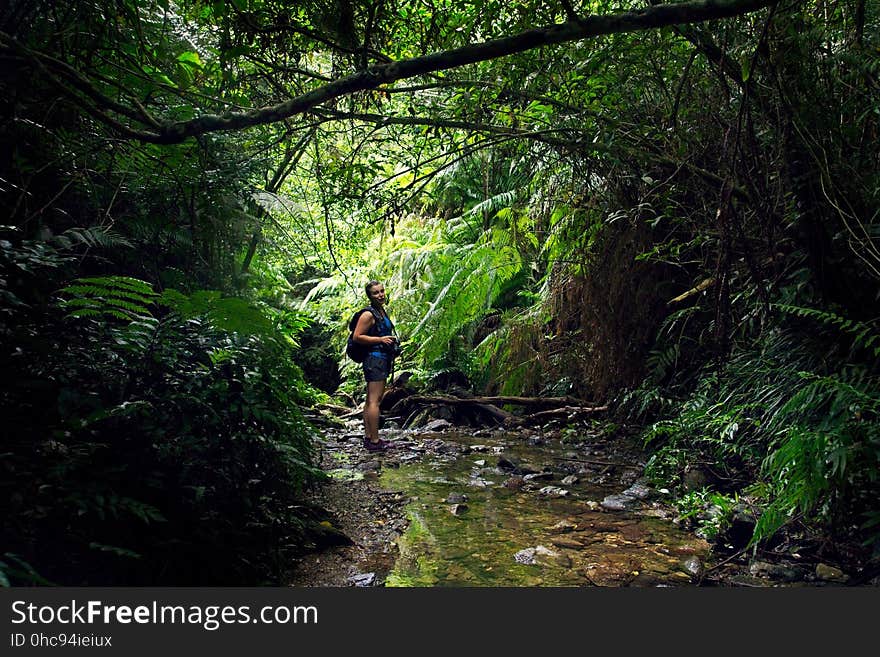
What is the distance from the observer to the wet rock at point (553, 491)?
4383mm

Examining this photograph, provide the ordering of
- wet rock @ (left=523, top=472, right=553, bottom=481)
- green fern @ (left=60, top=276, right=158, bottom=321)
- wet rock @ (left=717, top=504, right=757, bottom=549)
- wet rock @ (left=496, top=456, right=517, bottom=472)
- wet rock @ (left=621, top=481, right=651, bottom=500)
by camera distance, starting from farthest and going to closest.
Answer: wet rock @ (left=496, top=456, right=517, bottom=472), wet rock @ (left=523, top=472, right=553, bottom=481), wet rock @ (left=621, top=481, right=651, bottom=500), wet rock @ (left=717, top=504, right=757, bottom=549), green fern @ (left=60, top=276, right=158, bottom=321)

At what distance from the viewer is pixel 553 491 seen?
4461 mm

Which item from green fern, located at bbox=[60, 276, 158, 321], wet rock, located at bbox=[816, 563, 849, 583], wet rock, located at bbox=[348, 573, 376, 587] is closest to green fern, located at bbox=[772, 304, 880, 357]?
wet rock, located at bbox=[816, 563, 849, 583]

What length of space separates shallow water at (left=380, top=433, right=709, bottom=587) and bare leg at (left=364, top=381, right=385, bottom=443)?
2.46 feet

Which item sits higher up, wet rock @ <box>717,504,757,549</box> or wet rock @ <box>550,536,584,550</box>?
wet rock @ <box>717,504,757,549</box>

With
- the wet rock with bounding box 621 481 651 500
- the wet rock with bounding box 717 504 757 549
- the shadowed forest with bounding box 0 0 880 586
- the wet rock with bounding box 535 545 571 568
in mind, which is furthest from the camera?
the wet rock with bounding box 621 481 651 500

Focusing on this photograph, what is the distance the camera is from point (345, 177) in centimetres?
418

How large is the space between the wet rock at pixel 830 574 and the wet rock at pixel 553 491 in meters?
1.86

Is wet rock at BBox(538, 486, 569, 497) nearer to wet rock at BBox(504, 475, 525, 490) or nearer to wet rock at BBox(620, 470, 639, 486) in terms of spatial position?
wet rock at BBox(504, 475, 525, 490)

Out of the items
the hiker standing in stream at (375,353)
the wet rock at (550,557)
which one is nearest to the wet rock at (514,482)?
the wet rock at (550,557)

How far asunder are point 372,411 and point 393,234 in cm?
278

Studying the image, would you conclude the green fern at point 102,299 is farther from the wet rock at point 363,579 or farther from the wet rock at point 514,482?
the wet rock at point 514,482

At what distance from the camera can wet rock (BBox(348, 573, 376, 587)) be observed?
106 inches

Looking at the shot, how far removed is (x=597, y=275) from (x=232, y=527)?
3803 millimetres
